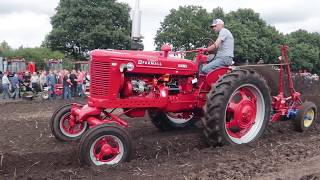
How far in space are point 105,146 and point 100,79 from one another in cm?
118

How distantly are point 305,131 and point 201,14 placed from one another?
38.5 meters

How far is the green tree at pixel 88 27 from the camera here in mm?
37500

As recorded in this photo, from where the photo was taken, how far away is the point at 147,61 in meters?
6.84

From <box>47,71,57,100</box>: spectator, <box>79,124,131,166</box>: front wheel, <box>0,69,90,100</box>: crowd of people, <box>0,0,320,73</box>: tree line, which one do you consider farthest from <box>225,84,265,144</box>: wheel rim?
<box>0,0,320,73</box>: tree line

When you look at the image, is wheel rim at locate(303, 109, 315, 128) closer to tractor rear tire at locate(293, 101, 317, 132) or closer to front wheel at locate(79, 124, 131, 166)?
tractor rear tire at locate(293, 101, 317, 132)

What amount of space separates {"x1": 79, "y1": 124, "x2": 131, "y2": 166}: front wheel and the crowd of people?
42.7ft

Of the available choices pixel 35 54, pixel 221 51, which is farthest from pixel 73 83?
pixel 35 54

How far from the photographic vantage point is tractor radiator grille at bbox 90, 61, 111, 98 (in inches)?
256

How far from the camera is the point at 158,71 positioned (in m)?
7.00

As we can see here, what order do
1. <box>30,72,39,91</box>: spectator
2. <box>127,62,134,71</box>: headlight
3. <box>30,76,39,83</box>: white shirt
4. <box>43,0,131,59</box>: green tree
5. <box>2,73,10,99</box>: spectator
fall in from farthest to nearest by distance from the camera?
<box>43,0,131,59</box>: green tree
<box>30,76,39,83</box>: white shirt
<box>30,72,39,91</box>: spectator
<box>2,73,10,99</box>: spectator
<box>127,62,134,71</box>: headlight

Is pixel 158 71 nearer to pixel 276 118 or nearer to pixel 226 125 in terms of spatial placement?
pixel 226 125

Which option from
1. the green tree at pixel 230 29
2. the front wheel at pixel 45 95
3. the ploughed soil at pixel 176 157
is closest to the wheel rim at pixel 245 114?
the ploughed soil at pixel 176 157

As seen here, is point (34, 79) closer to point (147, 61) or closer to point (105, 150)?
point (147, 61)

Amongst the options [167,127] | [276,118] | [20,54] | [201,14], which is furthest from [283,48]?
[201,14]
